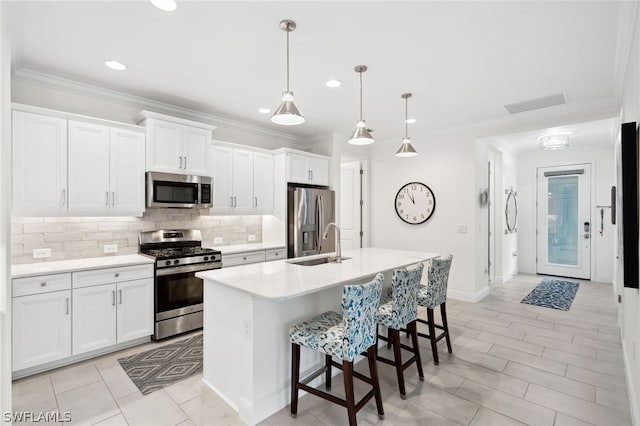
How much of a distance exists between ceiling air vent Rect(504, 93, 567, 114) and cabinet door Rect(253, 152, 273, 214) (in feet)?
10.9

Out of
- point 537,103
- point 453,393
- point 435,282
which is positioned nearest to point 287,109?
point 435,282

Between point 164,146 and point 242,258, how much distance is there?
1.67 metres

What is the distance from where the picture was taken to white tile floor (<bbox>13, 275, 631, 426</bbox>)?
2219 millimetres

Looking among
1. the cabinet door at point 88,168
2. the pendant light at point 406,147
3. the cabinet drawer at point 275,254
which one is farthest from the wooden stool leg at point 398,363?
the cabinet door at point 88,168

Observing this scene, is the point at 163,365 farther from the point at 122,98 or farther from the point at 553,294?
the point at 553,294

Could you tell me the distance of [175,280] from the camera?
354 cm

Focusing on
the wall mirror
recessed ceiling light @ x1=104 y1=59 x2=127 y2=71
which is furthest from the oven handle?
the wall mirror

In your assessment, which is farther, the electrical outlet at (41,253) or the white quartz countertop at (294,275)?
the electrical outlet at (41,253)

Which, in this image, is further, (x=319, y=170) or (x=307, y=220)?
(x=319, y=170)

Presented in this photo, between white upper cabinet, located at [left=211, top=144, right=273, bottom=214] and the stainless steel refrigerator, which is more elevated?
white upper cabinet, located at [left=211, top=144, right=273, bottom=214]

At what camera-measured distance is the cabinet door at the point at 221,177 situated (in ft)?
13.9

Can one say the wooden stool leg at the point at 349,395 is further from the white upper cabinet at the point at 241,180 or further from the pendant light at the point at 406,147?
the white upper cabinet at the point at 241,180

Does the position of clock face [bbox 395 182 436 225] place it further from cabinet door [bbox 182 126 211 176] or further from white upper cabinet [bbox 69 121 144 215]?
white upper cabinet [bbox 69 121 144 215]

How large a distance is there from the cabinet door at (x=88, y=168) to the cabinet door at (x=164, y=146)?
0.41 meters
